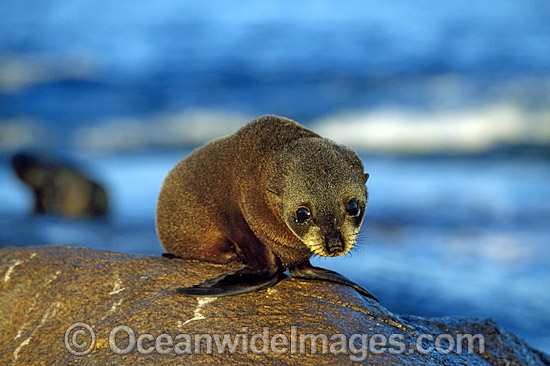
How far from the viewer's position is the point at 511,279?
977cm

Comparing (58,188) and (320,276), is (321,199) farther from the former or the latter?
(58,188)

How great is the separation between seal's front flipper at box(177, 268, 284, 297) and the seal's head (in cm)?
47

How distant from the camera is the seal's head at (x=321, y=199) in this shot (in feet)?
13.9

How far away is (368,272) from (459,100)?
15.7 m

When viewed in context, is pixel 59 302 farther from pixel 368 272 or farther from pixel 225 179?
pixel 368 272

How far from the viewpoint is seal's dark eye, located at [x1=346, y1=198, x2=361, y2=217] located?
4.29 m

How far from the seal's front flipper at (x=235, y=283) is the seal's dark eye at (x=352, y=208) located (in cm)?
80

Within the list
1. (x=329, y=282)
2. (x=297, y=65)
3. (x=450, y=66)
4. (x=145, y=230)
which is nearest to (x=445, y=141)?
(x=450, y=66)

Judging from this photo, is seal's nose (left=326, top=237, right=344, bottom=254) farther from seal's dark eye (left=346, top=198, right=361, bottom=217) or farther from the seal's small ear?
the seal's small ear

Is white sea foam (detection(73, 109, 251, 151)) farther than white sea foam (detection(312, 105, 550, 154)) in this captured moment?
Yes
